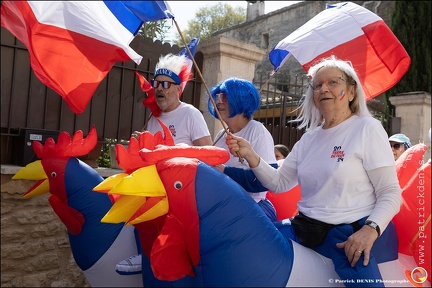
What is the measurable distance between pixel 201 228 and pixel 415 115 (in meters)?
7.34

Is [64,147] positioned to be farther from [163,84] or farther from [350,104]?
[350,104]

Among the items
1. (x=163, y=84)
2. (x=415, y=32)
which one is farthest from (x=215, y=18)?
(x=163, y=84)

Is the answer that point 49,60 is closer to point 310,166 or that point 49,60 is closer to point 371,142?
point 310,166

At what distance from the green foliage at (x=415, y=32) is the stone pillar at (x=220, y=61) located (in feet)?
31.0

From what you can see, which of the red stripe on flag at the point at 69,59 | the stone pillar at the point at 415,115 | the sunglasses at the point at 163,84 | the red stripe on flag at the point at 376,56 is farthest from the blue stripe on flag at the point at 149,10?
the stone pillar at the point at 415,115

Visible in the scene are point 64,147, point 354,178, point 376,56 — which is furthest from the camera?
point 376,56

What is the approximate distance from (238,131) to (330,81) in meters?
0.85

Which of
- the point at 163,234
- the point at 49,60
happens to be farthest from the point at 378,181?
the point at 49,60

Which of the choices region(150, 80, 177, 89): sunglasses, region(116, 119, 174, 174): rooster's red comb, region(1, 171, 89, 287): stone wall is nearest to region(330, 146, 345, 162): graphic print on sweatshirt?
region(116, 119, 174, 174): rooster's red comb

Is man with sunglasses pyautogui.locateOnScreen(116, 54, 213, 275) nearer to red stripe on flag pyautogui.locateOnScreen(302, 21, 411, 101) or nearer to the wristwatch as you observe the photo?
red stripe on flag pyautogui.locateOnScreen(302, 21, 411, 101)

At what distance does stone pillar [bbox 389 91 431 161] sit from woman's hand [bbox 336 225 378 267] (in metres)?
6.68

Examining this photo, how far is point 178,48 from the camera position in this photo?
17.3 feet

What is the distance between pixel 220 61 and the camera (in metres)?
5.45

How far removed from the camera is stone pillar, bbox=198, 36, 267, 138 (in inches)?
213
